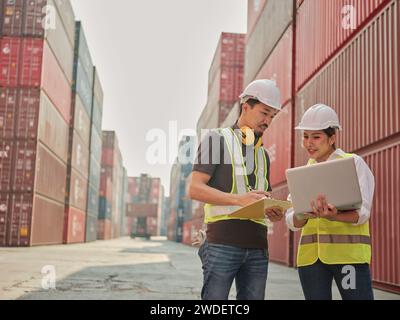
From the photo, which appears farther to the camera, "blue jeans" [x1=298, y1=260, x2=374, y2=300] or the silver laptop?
"blue jeans" [x1=298, y1=260, x2=374, y2=300]

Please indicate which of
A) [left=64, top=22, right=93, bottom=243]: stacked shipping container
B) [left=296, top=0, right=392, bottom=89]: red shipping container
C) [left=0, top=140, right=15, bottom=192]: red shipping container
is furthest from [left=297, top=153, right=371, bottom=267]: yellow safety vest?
[left=64, top=22, right=93, bottom=243]: stacked shipping container

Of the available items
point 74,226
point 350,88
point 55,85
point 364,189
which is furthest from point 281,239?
point 74,226

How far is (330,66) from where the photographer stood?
11.5m

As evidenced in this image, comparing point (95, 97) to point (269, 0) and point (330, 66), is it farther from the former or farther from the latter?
point (330, 66)

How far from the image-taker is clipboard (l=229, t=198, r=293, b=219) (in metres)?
2.44

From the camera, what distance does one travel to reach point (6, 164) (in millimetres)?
22391

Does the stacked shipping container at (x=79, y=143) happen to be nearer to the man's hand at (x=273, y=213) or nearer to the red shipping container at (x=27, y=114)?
the red shipping container at (x=27, y=114)

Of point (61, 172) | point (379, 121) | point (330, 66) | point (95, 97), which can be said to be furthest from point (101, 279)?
point (95, 97)

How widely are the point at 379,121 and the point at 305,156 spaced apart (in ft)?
14.9

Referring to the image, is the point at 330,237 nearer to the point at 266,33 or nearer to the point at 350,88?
the point at 350,88

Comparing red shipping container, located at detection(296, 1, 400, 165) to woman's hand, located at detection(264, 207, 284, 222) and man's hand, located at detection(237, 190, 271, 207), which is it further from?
man's hand, located at detection(237, 190, 271, 207)

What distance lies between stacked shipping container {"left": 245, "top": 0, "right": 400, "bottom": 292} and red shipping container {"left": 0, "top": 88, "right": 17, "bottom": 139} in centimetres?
1242

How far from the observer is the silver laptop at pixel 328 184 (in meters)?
2.63

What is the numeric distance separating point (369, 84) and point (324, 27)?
3.37 m
